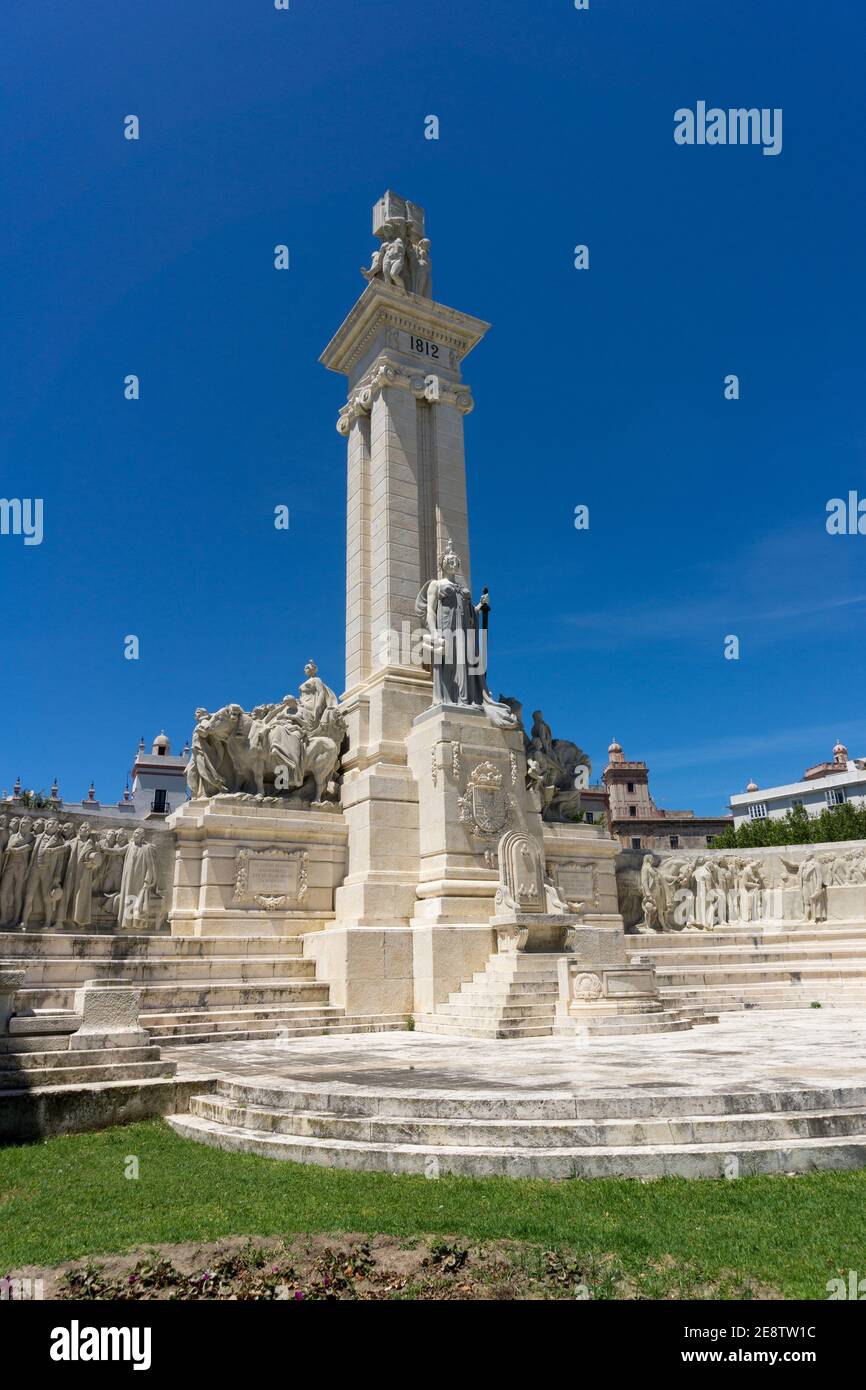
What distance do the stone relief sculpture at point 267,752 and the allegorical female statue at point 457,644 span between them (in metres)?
2.87

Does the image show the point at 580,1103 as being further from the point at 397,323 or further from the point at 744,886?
the point at 397,323

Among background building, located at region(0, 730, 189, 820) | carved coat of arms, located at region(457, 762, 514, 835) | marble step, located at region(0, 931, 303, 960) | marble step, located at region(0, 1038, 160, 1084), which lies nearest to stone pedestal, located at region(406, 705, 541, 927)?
carved coat of arms, located at region(457, 762, 514, 835)

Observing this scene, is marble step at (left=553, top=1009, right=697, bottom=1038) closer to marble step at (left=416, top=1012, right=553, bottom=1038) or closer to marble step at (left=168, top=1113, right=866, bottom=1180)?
marble step at (left=416, top=1012, right=553, bottom=1038)

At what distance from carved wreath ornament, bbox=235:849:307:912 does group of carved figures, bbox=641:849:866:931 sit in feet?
31.0

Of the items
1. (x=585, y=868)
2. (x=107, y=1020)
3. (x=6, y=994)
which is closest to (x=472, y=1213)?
(x=107, y=1020)

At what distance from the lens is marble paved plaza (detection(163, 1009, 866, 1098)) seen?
8.40 metres

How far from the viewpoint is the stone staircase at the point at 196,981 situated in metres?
14.1

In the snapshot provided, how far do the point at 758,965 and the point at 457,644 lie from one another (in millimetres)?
10134

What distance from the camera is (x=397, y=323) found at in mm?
24016

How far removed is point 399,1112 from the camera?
7840mm

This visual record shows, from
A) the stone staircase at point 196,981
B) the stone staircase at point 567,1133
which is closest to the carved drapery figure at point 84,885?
the stone staircase at point 196,981
